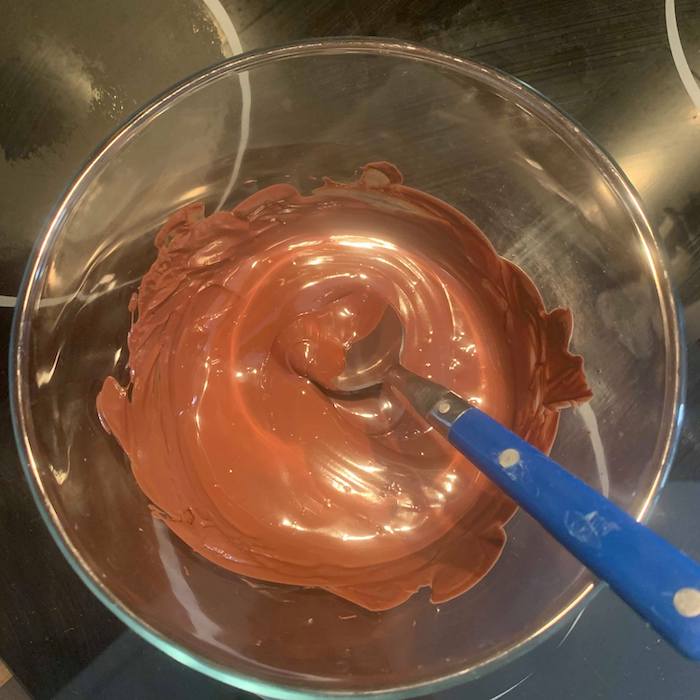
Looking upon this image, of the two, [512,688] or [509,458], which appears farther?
[512,688]

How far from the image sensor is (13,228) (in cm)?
101

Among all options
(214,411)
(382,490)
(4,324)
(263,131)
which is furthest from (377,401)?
(4,324)

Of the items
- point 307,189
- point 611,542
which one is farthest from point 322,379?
point 611,542

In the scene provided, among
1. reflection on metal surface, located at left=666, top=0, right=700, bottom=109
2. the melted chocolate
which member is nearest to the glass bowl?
the melted chocolate

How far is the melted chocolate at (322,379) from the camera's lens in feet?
3.03

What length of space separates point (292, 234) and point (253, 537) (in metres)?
0.46

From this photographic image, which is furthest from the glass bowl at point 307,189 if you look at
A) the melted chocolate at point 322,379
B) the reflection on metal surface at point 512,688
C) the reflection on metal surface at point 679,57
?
the reflection on metal surface at point 679,57

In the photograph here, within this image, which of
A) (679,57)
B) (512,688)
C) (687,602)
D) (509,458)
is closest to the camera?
(687,602)

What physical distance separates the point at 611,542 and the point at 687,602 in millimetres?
71

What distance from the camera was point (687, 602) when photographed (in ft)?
1.73

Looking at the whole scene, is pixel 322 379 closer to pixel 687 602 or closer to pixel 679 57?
pixel 687 602

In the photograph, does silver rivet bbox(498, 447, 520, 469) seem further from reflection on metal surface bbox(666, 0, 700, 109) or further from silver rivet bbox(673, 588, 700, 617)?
reflection on metal surface bbox(666, 0, 700, 109)

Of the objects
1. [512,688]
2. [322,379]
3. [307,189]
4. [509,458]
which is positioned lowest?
[512,688]

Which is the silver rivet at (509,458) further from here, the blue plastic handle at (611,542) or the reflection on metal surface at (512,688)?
the reflection on metal surface at (512,688)
